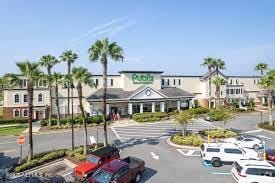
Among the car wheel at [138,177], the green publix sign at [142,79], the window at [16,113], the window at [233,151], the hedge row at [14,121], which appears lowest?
the car wheel at [138,177]

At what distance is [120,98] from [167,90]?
12874 millimetres

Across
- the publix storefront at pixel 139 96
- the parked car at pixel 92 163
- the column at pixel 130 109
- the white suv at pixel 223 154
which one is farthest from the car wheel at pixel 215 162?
the column at pixel 130 109

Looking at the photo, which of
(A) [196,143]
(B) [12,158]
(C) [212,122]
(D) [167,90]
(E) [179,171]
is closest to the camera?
(E) [179,171]

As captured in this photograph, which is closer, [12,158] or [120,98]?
[12,158]

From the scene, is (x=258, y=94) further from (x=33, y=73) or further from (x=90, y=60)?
(x=33, y=73)

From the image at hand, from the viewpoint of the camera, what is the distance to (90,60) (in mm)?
30016

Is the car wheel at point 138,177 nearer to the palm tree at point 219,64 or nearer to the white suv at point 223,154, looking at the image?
the white suv at point 223,154

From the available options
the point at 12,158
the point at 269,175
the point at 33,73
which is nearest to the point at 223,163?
the point at 269,175

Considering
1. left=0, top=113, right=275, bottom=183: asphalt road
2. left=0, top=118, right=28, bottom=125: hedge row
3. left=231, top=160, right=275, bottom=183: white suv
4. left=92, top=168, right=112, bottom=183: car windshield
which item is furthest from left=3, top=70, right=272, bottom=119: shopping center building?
left=231, top=160, right=275, bottom=183: white suv

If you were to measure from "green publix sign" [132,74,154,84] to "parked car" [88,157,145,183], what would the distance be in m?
39.5

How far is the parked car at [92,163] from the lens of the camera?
69.9 feet

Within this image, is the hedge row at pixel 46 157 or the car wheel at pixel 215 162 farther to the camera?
the hedge row at pixel 46 157

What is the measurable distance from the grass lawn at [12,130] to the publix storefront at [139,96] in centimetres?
1252

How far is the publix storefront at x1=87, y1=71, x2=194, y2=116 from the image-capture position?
182 ft
